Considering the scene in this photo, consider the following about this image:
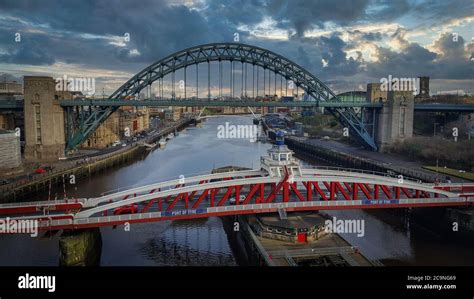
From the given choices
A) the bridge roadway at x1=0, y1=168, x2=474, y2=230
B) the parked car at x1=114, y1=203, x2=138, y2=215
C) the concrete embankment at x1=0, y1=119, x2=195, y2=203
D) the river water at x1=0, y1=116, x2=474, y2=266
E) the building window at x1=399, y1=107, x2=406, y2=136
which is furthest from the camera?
the building window at x1=399, y1=107, x2=406, y2=136

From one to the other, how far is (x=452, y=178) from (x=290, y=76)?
22.0 m

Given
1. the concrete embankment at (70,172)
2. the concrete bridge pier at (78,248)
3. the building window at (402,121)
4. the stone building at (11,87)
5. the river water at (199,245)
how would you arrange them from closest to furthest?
the concrete bridge pier at (78,248) < the river water at (199,245) < the concrete embankment at (70,172) < the building window at (402,121) < the stone building at (11,87)

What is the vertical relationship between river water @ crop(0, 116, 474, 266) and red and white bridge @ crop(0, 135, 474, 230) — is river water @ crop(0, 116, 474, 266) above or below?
below

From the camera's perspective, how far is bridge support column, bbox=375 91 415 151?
136 feet

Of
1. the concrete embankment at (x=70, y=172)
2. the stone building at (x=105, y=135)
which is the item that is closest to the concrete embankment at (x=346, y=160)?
the concrete embankment at (x=70, y=172)

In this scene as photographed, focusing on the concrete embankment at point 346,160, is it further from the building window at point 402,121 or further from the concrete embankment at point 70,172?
the concrete embankment at point 70,172

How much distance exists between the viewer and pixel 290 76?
44.5m

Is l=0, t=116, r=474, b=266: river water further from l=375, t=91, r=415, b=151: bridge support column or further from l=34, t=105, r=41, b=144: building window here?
l=34, t=105, r=41, b=144: building window

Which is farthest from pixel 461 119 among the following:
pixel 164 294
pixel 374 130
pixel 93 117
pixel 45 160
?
pixel 164 294

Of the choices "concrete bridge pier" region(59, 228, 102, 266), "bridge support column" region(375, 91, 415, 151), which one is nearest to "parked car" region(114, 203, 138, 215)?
"concrete bridge pier" region(59, 228, 102, 266)

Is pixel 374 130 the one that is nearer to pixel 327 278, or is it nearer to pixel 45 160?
pixel 45 160

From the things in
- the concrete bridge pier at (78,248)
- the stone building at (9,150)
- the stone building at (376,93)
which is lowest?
the concrete bridge pier at (78,248)

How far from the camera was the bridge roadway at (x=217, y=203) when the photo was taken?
15883 mm

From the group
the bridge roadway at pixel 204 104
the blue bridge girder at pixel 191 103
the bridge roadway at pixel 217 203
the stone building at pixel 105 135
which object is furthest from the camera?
the stone building at pixel 105 135
